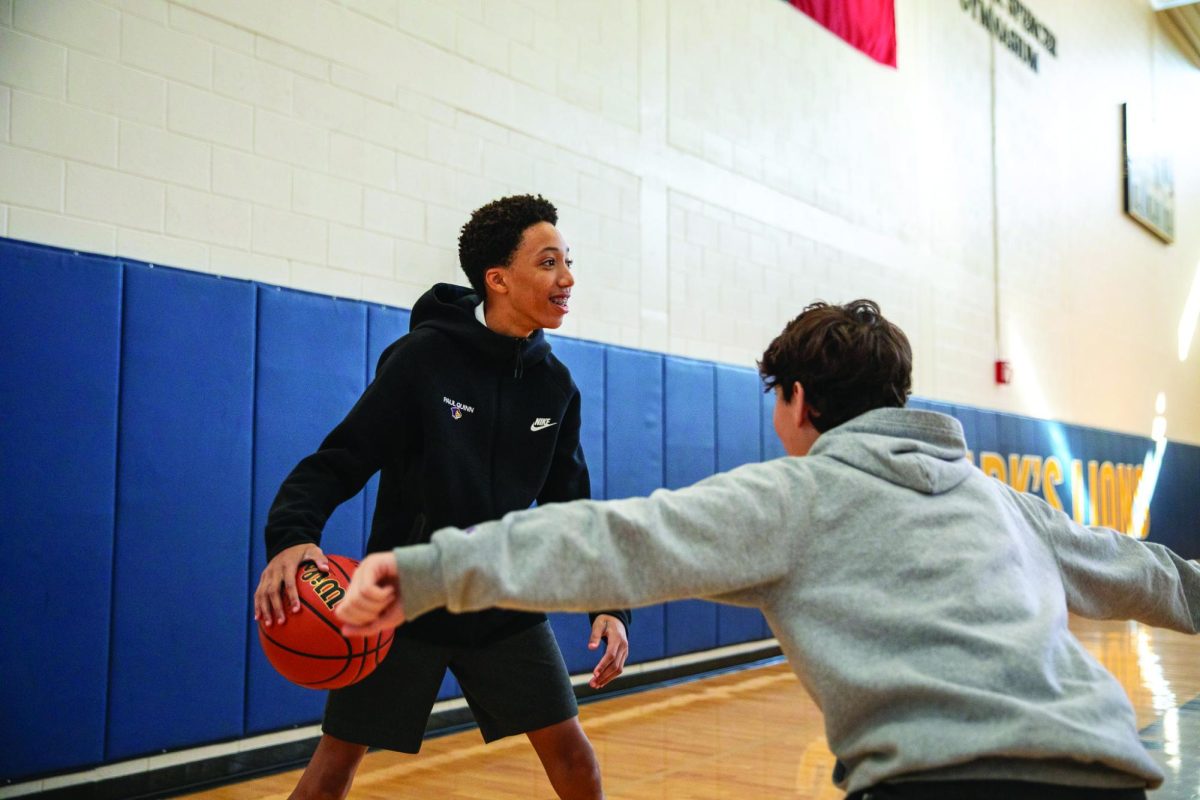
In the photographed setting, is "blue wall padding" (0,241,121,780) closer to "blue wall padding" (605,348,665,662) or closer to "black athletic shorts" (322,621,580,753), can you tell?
"black athletic shorts" (322,621,580,753)

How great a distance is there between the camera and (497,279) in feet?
8.41

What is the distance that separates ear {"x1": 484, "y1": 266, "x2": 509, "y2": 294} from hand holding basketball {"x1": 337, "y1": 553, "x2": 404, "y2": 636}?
1.37 meters

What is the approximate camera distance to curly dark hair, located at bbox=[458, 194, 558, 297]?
2.57 m

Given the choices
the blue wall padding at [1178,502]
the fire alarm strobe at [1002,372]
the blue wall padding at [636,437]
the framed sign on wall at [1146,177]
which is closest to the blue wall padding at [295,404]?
the blue wall padding at [636,437]

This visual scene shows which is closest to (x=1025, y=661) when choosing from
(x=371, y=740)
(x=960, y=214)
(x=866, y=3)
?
(x=371, y=740)

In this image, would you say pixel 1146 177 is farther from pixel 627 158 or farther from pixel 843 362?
pixel 843 362

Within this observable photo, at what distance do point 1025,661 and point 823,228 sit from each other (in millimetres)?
6413

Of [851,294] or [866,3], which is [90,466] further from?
[866,3]

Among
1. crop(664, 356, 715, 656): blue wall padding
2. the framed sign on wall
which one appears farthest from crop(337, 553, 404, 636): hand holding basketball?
the framed sign on wall

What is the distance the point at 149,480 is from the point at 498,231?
175cm

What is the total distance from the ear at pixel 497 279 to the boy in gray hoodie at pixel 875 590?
1.26m

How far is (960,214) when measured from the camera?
9234mm

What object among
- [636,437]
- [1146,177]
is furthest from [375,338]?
[1146,177]

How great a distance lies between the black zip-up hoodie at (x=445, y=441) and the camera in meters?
2.20
